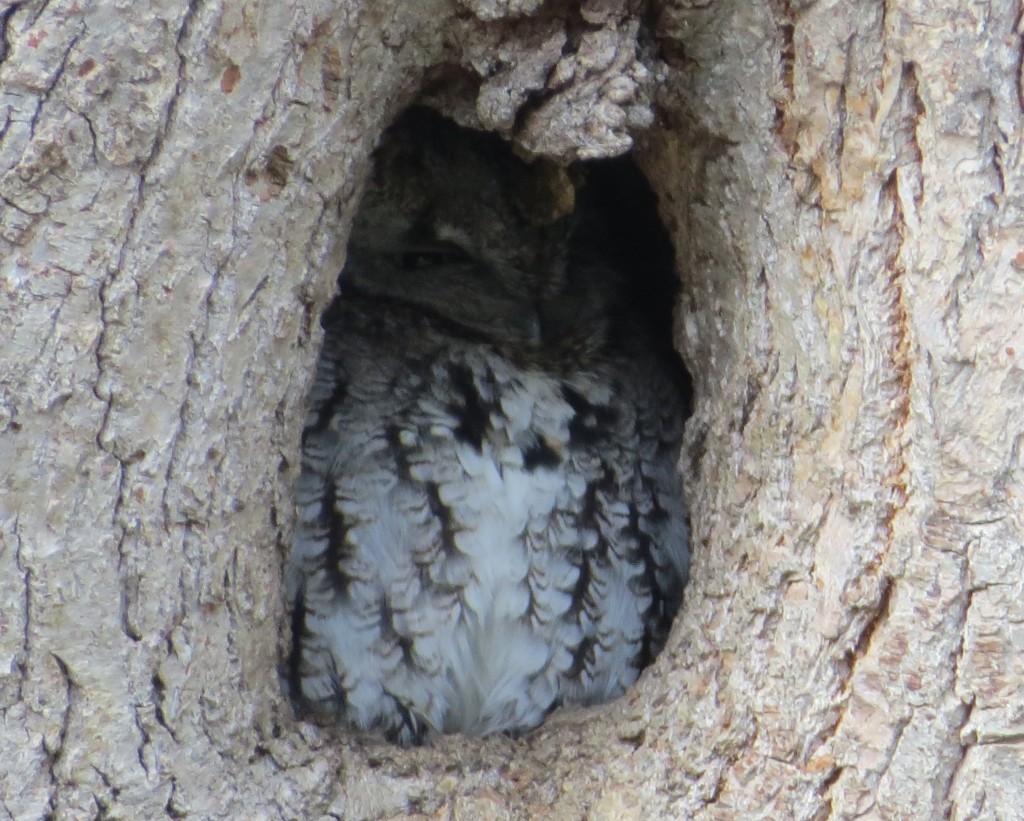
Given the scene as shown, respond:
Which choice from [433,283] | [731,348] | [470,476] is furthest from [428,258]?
[731,348]

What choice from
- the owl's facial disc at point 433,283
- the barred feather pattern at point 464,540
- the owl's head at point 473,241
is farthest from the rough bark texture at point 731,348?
the owl's facial disc at point 433,283

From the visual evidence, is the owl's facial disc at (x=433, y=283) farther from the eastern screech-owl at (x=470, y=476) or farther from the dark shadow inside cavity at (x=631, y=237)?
the dark shadow inside cavity at (x=631, y=237)

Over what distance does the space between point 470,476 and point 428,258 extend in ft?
1.30

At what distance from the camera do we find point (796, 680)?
4.11 feet

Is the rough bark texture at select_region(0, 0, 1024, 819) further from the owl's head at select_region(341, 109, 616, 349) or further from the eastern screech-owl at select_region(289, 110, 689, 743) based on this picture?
the owl's head at select_region(341, 109, 616, 349)

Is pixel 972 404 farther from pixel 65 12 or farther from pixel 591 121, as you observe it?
pixel 65 12

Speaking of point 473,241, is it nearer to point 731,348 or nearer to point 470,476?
point 470,476

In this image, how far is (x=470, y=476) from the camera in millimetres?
1824

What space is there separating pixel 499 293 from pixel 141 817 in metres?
1.08

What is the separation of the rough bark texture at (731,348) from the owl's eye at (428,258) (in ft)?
1.99

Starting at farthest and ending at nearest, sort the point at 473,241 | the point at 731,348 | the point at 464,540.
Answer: the point at 473,241 < the point at 464,540 < the point at 731,348

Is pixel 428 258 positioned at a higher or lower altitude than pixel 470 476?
higher

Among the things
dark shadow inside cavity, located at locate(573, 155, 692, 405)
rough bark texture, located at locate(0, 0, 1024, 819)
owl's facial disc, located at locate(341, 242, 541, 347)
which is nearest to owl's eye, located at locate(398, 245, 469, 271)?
owl's facial disc, located at locate(341, 242, 541, 347)

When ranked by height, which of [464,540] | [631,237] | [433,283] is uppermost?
[631,237]
